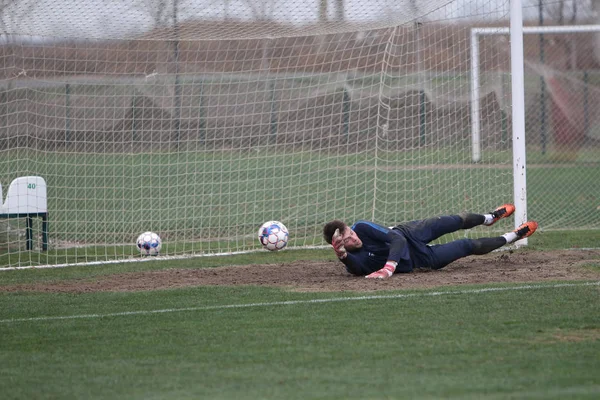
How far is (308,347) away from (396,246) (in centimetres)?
301

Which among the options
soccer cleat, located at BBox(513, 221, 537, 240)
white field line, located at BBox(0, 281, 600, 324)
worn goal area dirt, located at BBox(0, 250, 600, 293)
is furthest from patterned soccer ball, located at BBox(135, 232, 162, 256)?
soccer cleat, located at BBox(513, 221, 537, 240)

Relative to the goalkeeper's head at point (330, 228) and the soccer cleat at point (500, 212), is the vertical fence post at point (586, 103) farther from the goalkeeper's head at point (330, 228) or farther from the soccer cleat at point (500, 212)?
the goalkeeper's head at point (330, 228)

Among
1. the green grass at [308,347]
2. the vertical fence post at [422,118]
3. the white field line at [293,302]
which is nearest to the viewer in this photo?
the green grass at [308,347]

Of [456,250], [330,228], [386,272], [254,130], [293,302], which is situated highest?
[254,130]

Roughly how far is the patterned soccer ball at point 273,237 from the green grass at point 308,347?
3.16 m

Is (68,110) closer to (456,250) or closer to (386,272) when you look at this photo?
(456,250)

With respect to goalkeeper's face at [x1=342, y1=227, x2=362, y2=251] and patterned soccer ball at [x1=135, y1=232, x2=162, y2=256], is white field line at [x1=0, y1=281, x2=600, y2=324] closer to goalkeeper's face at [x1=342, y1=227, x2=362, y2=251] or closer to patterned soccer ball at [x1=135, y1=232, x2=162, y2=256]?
goalkeeper's face at [x1=342, y1=227, x2=362, y2=251]

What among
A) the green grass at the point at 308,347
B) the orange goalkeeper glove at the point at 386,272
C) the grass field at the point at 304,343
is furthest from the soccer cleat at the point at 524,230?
the green grass at the point at 308,347

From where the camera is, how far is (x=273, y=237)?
1174 centimetres

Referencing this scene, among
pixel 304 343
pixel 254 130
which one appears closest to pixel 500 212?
pixel 304 343

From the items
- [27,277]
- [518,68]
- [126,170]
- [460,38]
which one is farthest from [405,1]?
[126,170]

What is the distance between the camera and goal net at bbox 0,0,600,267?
479 inches

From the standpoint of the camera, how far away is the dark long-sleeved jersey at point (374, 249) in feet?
30.1

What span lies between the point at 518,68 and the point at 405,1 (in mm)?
1896
